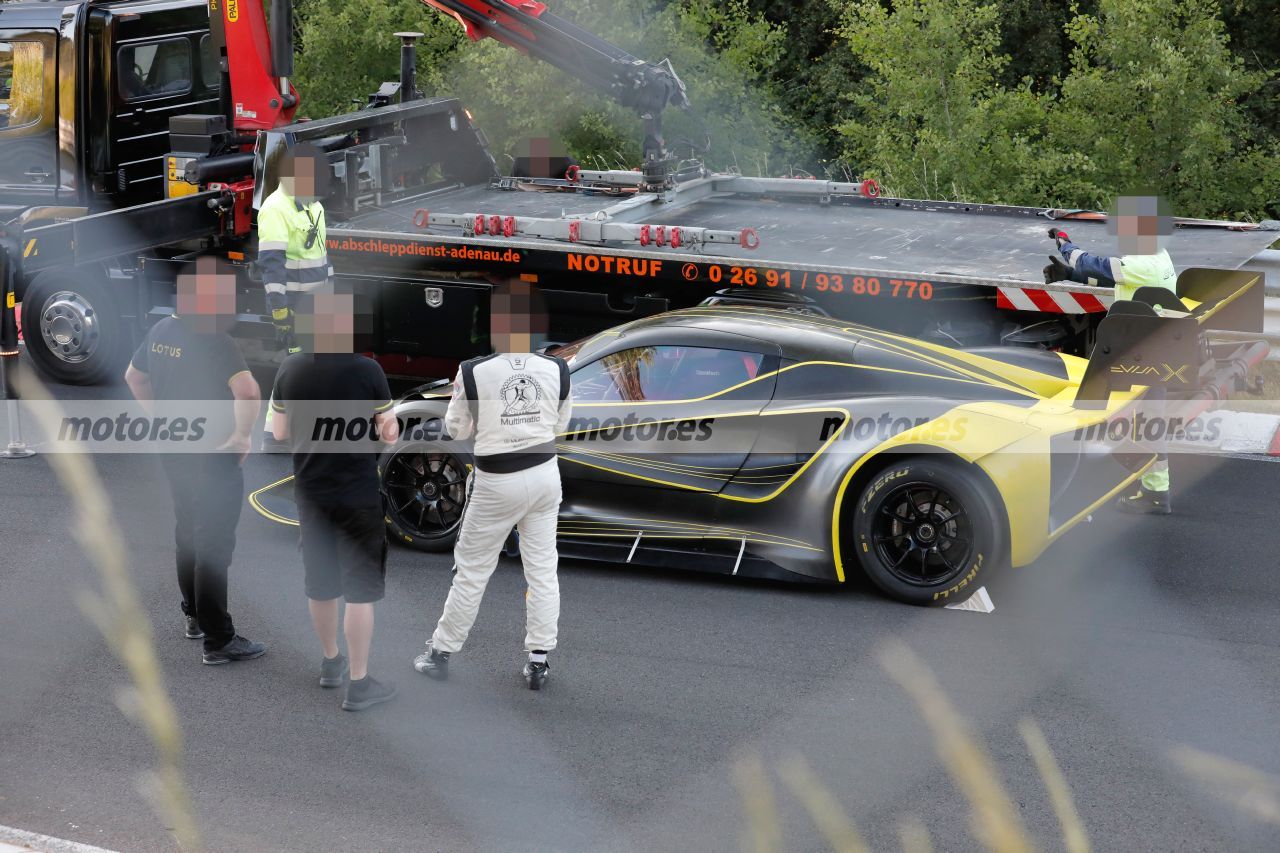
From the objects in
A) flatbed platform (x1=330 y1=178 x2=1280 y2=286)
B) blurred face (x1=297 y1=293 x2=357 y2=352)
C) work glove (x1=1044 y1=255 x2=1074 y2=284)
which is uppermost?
flatbed platform (x1=330 y1=178 x2=1280 y2=286)

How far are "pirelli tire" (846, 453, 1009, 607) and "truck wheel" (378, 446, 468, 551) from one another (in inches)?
81.4

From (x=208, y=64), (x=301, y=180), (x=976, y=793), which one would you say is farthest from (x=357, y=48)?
(x=976, y=793)

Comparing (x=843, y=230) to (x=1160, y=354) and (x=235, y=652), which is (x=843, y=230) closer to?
(x=1160, y=354)

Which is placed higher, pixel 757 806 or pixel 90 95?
pixel 90 95

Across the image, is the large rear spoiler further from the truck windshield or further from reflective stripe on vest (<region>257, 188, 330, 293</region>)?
the truck windshield

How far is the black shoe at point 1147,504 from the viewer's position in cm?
863

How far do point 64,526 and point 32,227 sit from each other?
11.8ft

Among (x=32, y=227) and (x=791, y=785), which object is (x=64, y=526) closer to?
(x=32, y=227)

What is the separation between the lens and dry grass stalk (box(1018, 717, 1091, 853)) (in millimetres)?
5039

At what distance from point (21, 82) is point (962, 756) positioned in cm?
957

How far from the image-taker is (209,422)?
20.9ft

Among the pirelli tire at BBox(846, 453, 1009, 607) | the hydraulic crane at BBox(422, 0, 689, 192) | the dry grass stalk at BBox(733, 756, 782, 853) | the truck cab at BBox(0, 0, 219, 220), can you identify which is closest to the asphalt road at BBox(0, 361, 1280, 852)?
the dry grass stalk at BBox(733, 756, 782, 853)

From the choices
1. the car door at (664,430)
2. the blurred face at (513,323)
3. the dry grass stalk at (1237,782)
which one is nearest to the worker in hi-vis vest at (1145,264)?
the car door at (664,430)

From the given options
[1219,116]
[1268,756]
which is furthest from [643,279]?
[1219,116]
